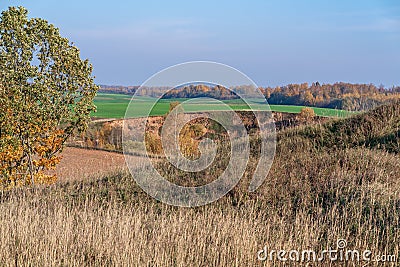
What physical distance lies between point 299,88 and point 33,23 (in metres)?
34.8

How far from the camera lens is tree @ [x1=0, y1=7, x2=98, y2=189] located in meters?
18.0

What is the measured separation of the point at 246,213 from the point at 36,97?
13.3m

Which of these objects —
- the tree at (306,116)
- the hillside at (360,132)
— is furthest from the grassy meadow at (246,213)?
the tree at (306,116)

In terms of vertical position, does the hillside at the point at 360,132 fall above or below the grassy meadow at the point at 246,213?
above

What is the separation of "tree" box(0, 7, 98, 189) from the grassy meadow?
6458 millimetres

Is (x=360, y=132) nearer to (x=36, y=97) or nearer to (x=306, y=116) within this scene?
(x=306, y=116)

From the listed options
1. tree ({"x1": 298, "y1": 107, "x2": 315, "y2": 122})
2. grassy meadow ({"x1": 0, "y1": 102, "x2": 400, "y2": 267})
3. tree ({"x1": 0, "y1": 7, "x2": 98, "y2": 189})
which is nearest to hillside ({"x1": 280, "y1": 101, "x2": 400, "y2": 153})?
grassy meadow ({"x1": 0, "y1": 102, "x2": 400, "y2": 267})

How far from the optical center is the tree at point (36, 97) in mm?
18031

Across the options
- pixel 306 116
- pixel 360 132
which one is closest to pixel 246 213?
pixel 360 132

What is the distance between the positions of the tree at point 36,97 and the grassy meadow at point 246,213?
21.2 ft

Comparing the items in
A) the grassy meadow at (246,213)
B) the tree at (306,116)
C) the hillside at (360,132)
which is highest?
the tree at (306,116)

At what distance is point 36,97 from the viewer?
18734 mm

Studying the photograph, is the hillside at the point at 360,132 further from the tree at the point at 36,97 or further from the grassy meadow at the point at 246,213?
the tree at the point at 36,97

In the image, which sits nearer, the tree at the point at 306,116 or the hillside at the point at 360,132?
the hillside at the point at 360,132
